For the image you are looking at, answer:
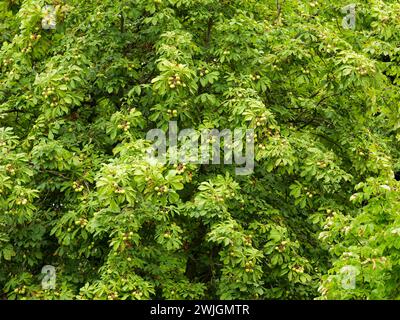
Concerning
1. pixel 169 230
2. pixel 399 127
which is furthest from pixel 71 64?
pixel 399 127

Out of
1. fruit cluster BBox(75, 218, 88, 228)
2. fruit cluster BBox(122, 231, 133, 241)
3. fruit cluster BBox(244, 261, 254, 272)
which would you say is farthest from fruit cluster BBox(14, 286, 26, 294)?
fruit cluster BBox(244, 261, 254, 272)

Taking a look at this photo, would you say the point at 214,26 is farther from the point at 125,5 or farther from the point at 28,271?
the point at 28,271

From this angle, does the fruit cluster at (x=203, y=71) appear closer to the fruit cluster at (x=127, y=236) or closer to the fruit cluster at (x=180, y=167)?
the fruit cluster at (x=180, y=167)

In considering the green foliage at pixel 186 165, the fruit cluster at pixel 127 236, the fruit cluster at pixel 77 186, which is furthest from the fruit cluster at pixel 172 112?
the fruit cluster at pixel 127 236

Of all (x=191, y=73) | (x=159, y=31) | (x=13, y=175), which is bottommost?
(x=13, y=175)

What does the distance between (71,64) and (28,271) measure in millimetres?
2174

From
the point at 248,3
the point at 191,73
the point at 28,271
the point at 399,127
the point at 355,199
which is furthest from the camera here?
the point at 399,127

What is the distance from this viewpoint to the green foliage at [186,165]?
27.9 feet

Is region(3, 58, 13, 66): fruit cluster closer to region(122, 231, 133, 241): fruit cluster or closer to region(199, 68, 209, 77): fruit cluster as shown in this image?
region(199, 68, 209, 77): fruit cluster

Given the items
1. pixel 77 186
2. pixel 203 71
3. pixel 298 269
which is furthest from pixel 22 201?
pixel 298 269

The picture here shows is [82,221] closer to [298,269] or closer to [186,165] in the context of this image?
[186,165]

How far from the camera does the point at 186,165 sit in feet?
28.2
